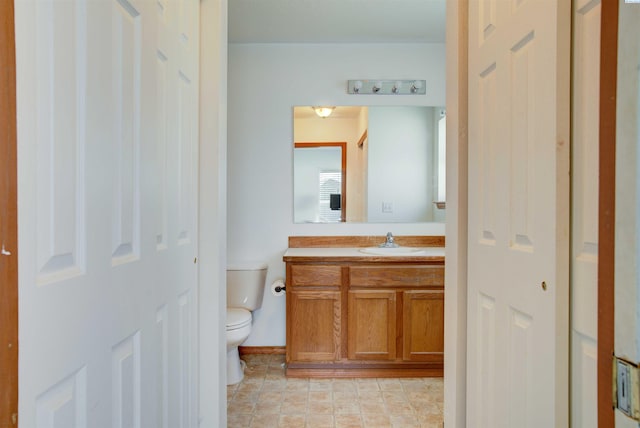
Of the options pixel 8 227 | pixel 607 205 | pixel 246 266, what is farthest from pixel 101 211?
pixel 246 266

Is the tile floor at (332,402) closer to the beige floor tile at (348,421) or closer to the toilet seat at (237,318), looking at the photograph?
the beige floor tile at (348,421)

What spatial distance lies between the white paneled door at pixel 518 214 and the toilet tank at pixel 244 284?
63.1 inches

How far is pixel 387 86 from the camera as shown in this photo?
2748 mm

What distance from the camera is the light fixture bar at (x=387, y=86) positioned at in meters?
2.74

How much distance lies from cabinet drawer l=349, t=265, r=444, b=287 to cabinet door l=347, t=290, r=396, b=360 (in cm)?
6

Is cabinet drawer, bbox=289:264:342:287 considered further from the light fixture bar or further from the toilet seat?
the light fixture bar

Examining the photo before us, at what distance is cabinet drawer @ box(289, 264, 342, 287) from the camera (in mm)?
2352

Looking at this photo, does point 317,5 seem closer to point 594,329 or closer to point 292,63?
point 292,63

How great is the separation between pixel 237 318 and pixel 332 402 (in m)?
0.77

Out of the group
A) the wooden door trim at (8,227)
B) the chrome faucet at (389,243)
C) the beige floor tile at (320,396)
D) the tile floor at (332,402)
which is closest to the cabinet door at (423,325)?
the tile floor at (332,402)

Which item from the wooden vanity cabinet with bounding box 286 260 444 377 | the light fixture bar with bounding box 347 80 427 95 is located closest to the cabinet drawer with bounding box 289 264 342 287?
the wooden vanity cabinet with bounding box 286 260 444 377

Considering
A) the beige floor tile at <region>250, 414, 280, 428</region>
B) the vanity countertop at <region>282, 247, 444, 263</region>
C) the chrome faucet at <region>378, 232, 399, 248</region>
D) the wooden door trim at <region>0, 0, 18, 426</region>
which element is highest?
the wooden door trim at <region>0, 0, 18, 426</region>

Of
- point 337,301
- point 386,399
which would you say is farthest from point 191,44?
point 386,399

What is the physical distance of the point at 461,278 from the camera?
1.34m
